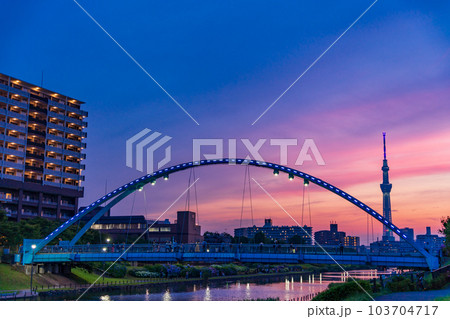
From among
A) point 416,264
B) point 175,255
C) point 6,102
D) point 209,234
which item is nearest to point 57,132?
point 6,102

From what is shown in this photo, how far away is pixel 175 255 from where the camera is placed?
193 feet

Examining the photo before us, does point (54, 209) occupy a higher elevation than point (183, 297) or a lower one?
higher

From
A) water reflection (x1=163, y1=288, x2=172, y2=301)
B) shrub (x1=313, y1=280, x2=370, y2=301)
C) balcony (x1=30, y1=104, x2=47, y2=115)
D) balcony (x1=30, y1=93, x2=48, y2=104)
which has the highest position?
balcony (x1=30, y1=93, x2=48, y2=104)

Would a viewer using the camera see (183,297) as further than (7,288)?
Yes

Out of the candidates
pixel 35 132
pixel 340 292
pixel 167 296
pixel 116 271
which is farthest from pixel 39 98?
pixel 340 292

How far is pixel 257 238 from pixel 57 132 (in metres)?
68.1

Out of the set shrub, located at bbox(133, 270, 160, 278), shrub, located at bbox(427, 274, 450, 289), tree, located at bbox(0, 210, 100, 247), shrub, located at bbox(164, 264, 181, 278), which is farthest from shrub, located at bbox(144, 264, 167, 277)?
shrub, located at bbox(427, 274, 450, 289)

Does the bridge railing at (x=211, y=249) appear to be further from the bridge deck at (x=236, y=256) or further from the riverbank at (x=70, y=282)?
the riverbank at (x=70, y=282)

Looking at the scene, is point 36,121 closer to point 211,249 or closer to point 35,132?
point 35,132

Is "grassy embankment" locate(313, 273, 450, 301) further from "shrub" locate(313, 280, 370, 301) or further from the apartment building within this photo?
the apartment building

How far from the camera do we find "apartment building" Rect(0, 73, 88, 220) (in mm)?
113312
